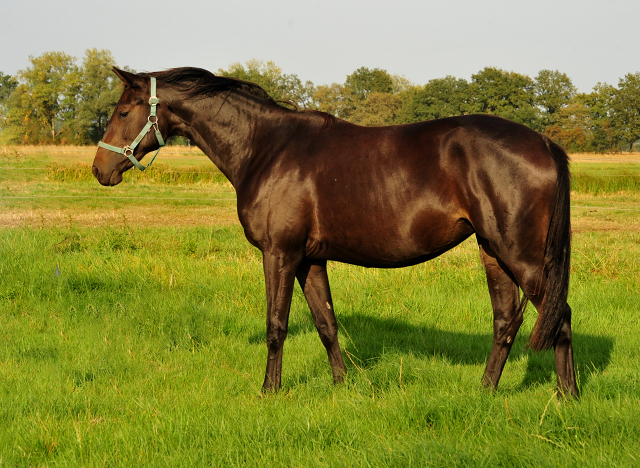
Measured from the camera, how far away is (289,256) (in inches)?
154

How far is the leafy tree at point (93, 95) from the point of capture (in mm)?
58062

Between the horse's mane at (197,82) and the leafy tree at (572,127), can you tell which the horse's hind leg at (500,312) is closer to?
the horse's mane at (197,82)

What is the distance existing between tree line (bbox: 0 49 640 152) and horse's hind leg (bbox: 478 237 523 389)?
166 ft

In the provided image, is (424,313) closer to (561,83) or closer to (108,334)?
(108,334)

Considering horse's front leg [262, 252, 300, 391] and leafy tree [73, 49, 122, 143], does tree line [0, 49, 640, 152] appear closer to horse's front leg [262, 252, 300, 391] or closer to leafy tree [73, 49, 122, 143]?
leafy tree [73, 49, 122, 143]

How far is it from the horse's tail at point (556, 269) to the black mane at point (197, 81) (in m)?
2.48

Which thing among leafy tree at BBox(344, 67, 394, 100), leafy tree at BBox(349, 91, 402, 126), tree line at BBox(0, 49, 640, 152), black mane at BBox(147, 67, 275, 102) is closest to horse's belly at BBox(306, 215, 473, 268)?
black mane at BBox(147, 67, 275, 102)

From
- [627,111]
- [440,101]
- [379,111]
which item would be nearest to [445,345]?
[440,101]

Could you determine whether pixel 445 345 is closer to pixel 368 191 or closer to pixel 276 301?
pixel 276 301

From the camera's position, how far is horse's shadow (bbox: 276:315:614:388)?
14.5ft

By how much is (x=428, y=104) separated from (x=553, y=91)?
24214 mm

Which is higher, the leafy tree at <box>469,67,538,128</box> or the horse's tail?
the leafy tree at <box>469,67,538,128</box>

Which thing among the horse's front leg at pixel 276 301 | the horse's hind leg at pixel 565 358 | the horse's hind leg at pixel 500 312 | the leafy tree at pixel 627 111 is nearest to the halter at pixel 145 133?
the horse's front leg at pixel 276 301

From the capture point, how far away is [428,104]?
59.4 m
